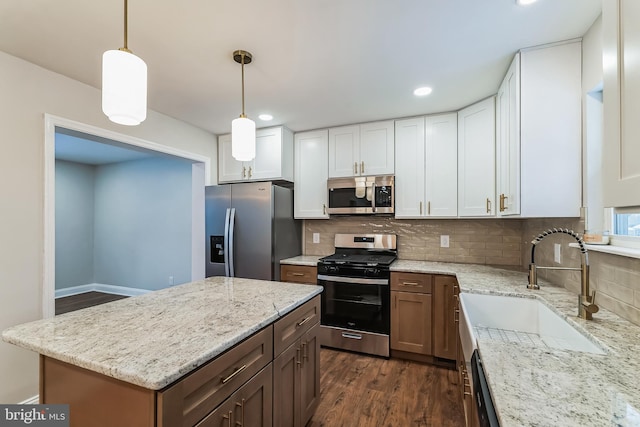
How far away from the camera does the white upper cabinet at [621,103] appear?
71 centimetres

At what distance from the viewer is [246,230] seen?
3.06 m

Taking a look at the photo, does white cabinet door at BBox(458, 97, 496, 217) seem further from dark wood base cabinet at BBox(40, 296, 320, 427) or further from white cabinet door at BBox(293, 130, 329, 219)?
dark wood base cabinet at BBox(40, 296, 320, 427)

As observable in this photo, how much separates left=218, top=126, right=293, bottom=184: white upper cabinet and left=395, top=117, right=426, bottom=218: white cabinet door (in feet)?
4.21

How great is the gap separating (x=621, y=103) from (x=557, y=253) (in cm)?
151

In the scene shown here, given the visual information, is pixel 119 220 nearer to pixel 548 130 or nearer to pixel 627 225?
pixel 548 130

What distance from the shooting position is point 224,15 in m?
1.49

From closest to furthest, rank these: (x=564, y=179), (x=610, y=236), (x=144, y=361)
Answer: (x=144, y=361) → (x=610, y=236) → (x=564, y=179)

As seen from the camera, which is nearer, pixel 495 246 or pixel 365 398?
pixel 365 398

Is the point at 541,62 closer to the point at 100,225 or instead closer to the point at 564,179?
the point at 564,179

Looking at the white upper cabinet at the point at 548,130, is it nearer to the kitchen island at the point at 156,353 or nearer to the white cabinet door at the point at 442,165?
the white cabinet door at the point at 442,165

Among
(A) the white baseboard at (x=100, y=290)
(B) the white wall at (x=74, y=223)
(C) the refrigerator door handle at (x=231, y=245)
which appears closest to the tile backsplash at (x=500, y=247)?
(C) the refrigerator door handle at (x=231, y=245)

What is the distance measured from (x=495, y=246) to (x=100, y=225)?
6760 mm

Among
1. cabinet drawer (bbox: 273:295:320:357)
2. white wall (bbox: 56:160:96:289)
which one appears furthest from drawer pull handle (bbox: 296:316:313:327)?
white wall (bbox: 56:160:96:289)

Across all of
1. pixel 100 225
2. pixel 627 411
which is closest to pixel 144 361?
pixel 627 411
